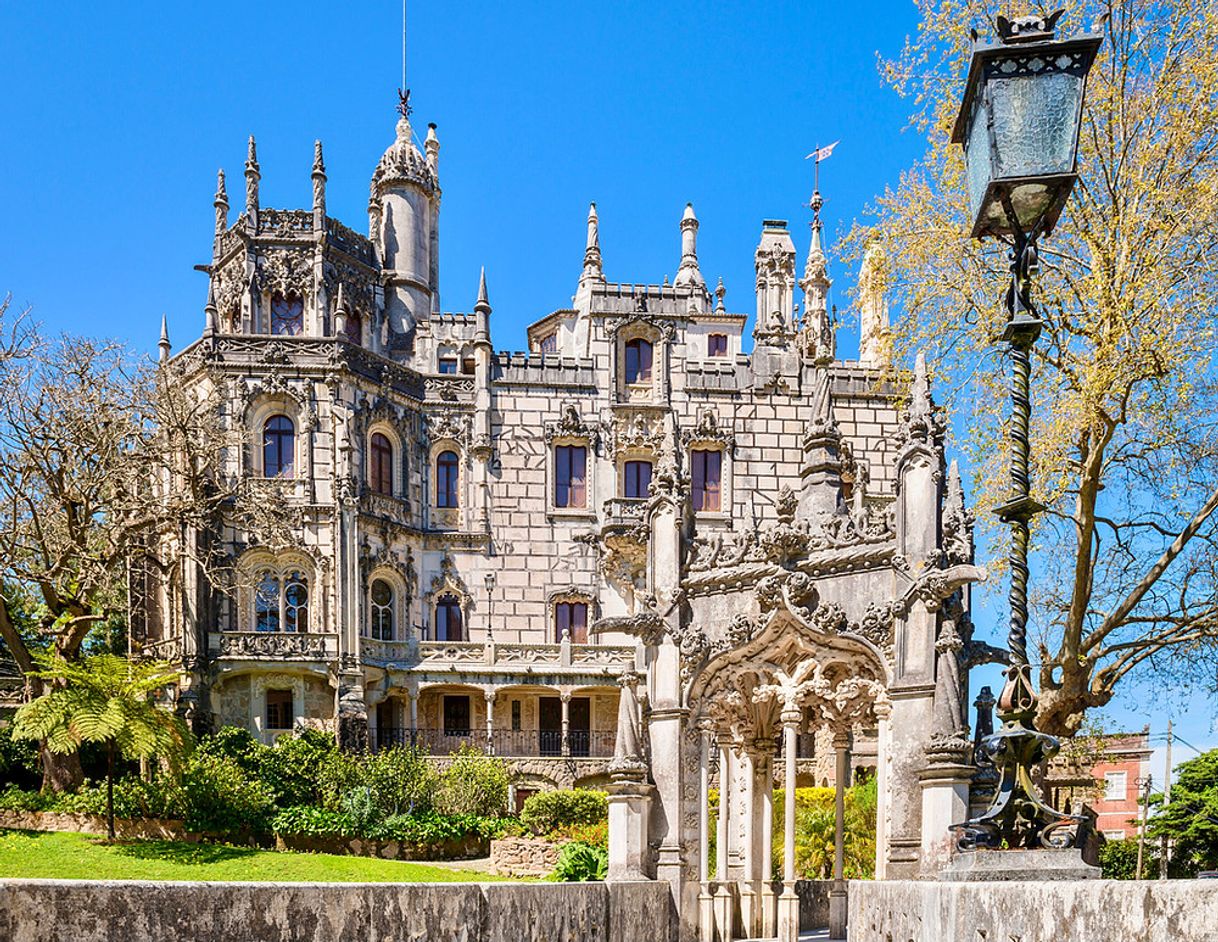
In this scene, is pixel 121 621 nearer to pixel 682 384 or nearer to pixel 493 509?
pixel 493 509

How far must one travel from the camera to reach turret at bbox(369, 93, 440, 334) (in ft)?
156

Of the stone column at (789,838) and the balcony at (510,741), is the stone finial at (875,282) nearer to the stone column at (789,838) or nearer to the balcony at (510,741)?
the stone column at (789,838)

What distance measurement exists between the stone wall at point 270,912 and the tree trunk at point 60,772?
27.3 m

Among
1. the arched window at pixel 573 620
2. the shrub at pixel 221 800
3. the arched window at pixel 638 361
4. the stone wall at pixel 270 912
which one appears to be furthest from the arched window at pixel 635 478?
the stone wall at pixel 270 912

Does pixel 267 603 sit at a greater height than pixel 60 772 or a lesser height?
greater

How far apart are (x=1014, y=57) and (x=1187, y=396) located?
1317 cm

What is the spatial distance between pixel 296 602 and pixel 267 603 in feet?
3.07

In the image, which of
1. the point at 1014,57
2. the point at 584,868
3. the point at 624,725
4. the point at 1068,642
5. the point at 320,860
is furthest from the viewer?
the point at 320,860

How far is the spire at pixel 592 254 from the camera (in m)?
50.3

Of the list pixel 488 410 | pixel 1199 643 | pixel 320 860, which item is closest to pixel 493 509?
pixel 488 410

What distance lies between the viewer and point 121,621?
45438 millimetres

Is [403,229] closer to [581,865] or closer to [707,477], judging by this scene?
[707,477]

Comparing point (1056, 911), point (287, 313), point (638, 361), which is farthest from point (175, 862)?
point (1056, 911)

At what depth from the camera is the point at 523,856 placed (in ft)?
104
